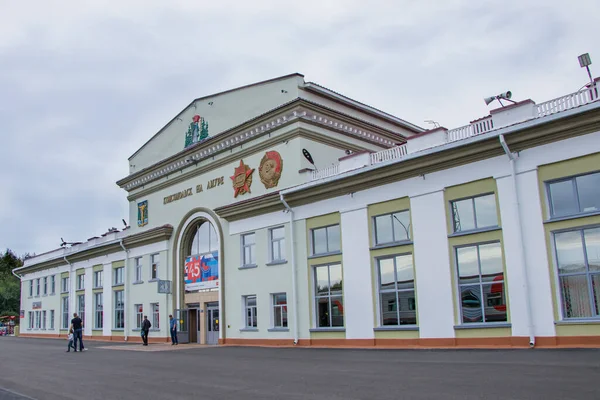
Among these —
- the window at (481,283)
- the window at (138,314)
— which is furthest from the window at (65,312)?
the window at (481,283)

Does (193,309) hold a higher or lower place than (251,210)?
lower

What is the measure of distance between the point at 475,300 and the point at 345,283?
5.60 meters

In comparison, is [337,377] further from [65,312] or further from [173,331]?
[65,312]

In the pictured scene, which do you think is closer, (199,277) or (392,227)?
(392,227)

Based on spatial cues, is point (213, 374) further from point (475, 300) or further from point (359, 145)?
point (359, 145)

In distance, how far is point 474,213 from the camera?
63.9ft

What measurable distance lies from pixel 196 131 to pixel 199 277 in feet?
26.6

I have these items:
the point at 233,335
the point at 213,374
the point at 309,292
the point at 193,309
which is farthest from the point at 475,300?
the point at 193,309

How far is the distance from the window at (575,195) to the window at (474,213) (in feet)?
6.32

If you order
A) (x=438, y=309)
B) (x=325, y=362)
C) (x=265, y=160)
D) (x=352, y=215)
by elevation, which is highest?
(x=265, y=160)

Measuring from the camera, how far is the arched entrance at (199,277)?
30219 mm

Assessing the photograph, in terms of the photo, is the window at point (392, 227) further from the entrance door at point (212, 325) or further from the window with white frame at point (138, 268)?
the window with white frame at point (138, 268)

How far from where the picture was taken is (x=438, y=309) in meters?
19.9

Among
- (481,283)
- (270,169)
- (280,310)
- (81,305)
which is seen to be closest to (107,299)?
(81,305)
